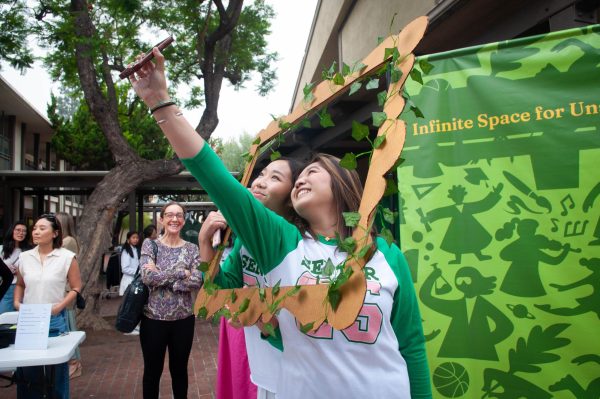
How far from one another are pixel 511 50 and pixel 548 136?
20.8 inches

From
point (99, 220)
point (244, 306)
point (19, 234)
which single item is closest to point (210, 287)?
point (244, 306)

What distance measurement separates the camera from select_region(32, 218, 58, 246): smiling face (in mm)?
4070

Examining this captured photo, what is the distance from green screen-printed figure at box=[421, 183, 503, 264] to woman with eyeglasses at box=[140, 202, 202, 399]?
6.71ft

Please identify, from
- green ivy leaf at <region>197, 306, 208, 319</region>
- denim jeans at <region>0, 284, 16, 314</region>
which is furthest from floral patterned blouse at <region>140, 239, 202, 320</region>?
denim jeans at <region>0, 284, 16, 314</region>

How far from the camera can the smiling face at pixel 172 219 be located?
4027mm

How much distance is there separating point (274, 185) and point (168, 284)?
2.51 meters

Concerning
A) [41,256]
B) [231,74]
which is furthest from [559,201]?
[231,74]

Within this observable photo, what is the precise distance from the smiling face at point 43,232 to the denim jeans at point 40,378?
67 centimetres

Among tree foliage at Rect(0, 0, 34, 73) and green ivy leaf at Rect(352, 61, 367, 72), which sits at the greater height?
tree foliage at Rect(0, 0, 34, 73)

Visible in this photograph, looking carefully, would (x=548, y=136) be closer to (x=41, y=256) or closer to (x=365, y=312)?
(x=365, y=312)

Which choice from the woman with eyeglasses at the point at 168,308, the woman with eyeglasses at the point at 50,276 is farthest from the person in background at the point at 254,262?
the woman with eyeglasses at the point at 50,276

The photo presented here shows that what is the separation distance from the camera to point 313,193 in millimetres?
1491

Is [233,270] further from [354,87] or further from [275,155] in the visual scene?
[354,87]

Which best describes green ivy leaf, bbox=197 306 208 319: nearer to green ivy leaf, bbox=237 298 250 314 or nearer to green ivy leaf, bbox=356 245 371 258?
green ivy leaf, bbox=237 298 250 314
